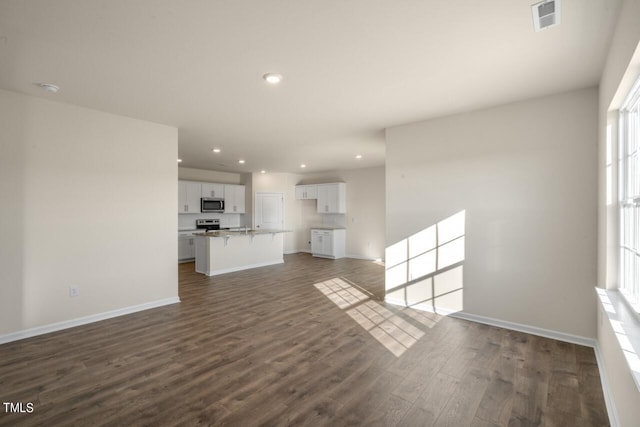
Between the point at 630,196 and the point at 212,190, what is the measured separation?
867 centimetres

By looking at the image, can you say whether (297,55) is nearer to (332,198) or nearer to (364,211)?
(364,211)

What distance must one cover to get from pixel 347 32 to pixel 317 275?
5.22m

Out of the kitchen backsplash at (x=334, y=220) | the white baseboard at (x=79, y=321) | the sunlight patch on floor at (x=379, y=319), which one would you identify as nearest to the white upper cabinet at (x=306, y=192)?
the kitchen backsplash at (x=334, y=220)

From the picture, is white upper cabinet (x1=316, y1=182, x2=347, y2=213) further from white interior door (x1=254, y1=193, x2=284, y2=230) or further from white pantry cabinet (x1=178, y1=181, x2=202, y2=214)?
white pantry cabinet (x1=178, y1=181, x2=202, y2=214)

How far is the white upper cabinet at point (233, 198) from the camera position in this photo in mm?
9352

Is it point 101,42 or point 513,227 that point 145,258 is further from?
point 513,227

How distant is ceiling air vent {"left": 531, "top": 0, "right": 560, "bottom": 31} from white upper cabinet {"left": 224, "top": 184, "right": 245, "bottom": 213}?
8446mm

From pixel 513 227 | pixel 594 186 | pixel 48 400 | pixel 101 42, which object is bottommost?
pixel 48 400

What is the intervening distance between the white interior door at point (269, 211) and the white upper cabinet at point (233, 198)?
490 millimetres

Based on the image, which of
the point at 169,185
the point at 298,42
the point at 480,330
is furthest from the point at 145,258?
the point at 480,330

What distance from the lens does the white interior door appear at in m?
9.81

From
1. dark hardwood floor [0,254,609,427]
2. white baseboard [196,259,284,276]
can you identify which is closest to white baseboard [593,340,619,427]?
dark hardwood floor [0,254,609,427]

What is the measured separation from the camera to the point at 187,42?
2324mm

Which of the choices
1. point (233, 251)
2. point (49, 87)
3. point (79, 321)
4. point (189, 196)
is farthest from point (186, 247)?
point (49, 87)
